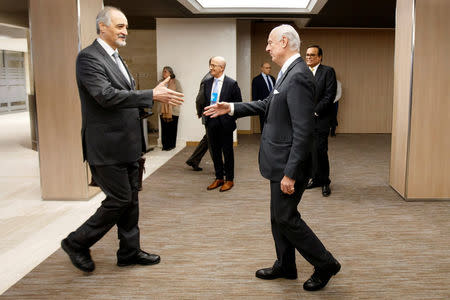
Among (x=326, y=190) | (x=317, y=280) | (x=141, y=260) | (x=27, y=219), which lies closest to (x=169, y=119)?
(x=326, y=190)

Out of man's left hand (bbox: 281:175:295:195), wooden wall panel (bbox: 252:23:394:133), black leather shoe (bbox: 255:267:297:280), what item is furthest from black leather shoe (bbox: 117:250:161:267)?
wooden wall panel (bbox: 252:23:394:133)

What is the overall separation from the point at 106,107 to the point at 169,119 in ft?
20.6

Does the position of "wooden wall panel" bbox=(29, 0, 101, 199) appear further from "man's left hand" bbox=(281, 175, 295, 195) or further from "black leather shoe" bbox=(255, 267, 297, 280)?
"man's left hand" bbox=(281, 175, 295, 195)

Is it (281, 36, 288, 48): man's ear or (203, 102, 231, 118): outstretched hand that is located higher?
(281, 36, 288, 48): man's ear

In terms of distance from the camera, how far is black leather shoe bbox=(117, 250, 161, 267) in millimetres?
3204

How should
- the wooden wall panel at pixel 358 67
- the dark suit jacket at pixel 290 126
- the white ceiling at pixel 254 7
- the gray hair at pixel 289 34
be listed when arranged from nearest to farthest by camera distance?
the dark suit jacket at pixel 290 126 < the gray hair at pixel 289 34 < the white ceiling at pixel 254 7 < the wooden wall panel at pixel 358 67

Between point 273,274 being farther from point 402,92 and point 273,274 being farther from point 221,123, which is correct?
point 402,92

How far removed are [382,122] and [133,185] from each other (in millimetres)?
9976

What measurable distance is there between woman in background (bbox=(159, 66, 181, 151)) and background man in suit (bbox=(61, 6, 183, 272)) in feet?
19.1

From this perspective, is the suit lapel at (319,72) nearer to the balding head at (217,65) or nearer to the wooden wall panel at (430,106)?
the wooden wall panel at (430,106)

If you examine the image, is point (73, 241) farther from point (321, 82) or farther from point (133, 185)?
point (321, 82)

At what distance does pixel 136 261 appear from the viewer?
3232 millimetres

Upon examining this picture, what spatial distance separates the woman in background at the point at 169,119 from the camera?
887cm

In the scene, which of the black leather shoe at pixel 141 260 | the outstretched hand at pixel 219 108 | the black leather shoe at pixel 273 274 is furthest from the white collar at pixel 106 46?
the black leather shoe at pixel 273 274
